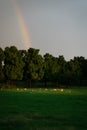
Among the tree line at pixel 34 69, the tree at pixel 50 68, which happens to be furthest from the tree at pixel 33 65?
the tree at pixel 50 68

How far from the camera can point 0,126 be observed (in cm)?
1727

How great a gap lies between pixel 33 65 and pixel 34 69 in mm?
1645

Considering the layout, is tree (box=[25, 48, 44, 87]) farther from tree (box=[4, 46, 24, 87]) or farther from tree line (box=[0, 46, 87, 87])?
tree (box=[4, 46, 24, 87])

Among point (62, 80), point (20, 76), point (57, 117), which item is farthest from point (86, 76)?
point (57, 117)

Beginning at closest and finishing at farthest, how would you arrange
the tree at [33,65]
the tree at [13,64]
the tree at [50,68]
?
the tree at [13,64], the tree at [33,65], the tree at [50,68]

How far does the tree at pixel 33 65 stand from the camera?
356 feet

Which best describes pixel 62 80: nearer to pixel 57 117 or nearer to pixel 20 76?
pixel 20 76

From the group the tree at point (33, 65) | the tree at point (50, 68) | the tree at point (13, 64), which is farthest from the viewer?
the tree at point (50, 68)

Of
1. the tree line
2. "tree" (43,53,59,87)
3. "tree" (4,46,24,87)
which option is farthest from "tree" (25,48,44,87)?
"tree" (43,53,59,87)

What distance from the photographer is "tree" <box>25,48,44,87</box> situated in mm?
108500

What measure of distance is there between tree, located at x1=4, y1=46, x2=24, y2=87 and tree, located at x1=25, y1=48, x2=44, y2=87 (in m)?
3.10

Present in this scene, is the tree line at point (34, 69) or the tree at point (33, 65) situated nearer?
the tree line at point (34, 69)

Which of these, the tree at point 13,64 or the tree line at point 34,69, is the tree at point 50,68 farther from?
the tree at point 13,64

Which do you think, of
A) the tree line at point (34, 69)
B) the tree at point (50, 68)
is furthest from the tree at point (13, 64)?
the tree at point (50, 68)
